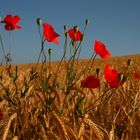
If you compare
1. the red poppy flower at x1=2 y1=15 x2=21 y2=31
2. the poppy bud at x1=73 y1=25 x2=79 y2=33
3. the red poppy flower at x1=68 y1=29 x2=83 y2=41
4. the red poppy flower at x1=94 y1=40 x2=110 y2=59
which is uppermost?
the red poppy flower at x1=2 y1=15 x2=21 y2=31

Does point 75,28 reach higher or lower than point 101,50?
higher

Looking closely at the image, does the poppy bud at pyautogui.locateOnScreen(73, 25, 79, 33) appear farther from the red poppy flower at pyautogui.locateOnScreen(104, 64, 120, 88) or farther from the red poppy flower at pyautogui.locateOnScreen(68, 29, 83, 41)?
the red poppy flower at pyautogui.locateOnScreen(104, 64, 120, 88)

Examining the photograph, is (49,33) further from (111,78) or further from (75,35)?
(111,78)

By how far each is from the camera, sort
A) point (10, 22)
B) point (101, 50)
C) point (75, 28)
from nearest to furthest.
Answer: point (101, 50), point (75, 28), point (10, 22)

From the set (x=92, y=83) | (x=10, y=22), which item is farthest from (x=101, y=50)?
(x=10, y=22)

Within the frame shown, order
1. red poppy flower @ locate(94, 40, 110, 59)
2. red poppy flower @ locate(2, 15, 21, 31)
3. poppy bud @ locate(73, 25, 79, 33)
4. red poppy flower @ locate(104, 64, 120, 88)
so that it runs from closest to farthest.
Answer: red poppy flower @ locate(104, 64, 120, 88) < red poppy flower @ locate(94, 40, 110, 59) < poppy bud @ locate(73, 25, 79, 33) < red poppy flower @ locate(2, 15, 21, 31)

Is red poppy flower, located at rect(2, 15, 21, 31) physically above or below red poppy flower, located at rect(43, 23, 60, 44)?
above

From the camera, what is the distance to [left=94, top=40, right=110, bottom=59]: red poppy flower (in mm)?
2274

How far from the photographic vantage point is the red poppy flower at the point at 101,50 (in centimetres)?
227

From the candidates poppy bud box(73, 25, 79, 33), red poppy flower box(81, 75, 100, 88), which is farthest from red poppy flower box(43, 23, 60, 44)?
red poppy flower box(81, 75, 100, 88)

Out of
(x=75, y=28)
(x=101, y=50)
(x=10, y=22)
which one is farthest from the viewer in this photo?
(x=10, y=22)

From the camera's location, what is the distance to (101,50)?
229 cm

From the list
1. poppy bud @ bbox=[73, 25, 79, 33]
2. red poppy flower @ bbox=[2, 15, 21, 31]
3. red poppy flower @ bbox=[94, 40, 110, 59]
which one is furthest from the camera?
red poppy flower @ bbox=[2, 15, 21, 31]

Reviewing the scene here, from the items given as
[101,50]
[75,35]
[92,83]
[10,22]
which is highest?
[10,22]
